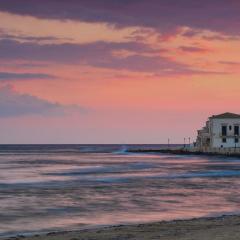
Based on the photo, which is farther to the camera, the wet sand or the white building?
the white building

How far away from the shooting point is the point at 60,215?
23719 mm

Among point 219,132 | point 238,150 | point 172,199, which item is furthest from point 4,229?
point 219,132

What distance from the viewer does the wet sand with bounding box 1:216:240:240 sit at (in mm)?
15352

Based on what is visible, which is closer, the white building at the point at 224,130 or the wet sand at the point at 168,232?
the wet sand at the point at 168,232

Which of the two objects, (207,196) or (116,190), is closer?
(207,196)

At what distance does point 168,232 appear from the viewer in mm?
16781

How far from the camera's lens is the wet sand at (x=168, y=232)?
15.4 m

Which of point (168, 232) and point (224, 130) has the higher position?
point (224, 130)

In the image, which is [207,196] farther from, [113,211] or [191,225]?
[191,225]

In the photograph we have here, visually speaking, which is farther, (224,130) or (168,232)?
(224,130)

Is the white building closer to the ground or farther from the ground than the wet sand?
farther from the ground

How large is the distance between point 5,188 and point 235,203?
1721cm

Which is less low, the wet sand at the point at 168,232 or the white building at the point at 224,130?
the white building at the point at 224,130

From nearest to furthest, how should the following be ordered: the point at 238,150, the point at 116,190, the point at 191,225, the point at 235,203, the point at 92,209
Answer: the point at 191,225
the point at 92,209
the point at 235,203
the point at 116,190
the point at 238,150
